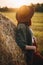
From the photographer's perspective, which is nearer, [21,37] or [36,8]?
[21,37]

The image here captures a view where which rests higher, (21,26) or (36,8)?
(36,8)

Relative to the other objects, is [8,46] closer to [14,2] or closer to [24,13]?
[24,13]

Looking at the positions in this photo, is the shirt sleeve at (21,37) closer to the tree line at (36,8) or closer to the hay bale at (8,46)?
the hay bale at (8,46)

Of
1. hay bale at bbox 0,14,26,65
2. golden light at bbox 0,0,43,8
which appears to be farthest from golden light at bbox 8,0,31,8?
hay bale at bbox 0,14,26,65

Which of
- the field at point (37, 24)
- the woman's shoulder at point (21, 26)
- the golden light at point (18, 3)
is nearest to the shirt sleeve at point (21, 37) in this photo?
the woman's shoulder at point (21, 26)

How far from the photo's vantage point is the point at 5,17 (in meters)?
1.84

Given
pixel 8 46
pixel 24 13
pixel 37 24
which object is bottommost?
pixel 8 46

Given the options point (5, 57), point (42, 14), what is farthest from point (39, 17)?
point (5, 57)

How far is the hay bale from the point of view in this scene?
65.3 inches

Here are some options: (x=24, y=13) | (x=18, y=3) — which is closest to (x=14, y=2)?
(x=18, y=3)

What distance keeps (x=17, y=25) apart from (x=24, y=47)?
0.20m

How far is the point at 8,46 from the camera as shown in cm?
171

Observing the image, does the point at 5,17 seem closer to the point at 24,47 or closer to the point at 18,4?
the point at 18,4

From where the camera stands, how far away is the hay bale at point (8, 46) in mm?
1658
